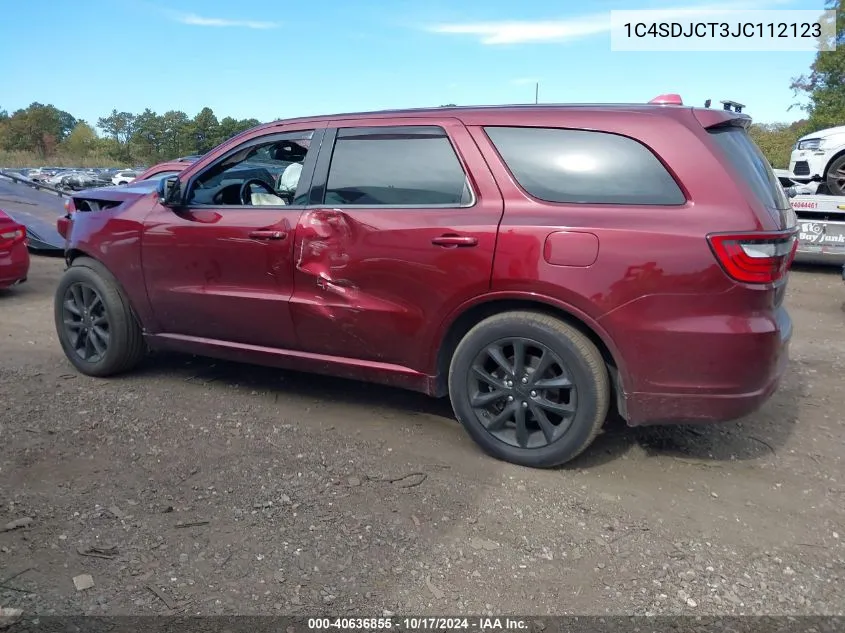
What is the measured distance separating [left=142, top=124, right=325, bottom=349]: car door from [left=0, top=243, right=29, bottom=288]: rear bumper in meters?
4.37

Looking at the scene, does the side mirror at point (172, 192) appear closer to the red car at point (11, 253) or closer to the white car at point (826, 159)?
the red car at point (11, 253)

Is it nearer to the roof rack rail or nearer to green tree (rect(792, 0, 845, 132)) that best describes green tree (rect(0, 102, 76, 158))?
green tree (rect(792, 0, 845, 132))

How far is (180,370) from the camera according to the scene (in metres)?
5.13

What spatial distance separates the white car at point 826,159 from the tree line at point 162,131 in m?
7.14

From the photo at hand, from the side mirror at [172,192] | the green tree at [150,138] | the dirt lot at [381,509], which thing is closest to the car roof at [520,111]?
the side mirror at [172,192]

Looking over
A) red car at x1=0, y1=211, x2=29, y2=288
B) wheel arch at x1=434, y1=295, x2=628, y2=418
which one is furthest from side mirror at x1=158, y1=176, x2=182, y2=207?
red car at x1=0, y1=211, x2=29, y2=288

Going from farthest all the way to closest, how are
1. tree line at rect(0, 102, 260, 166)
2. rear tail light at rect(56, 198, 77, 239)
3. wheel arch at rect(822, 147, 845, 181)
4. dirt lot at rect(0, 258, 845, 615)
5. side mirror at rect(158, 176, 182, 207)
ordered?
tree line at rect(0, 102, 260, 166)
wheel arch at rect(822, 147, 845, 181)
rear tail light at rect(56, 198, 77, 239)
side mirror at rect(158, 176, 182, 207)
dirt lot at rect(0, 258, 845, 615)

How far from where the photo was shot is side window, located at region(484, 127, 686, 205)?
3.24m

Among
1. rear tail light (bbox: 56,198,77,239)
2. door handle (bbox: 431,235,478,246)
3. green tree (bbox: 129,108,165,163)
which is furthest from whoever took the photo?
green tree (bbox: 129,108,165,163)

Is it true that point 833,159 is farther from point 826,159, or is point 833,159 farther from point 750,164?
point 750,164

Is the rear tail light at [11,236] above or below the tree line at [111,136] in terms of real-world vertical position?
below

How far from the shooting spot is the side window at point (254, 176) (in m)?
4.28

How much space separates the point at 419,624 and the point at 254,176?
3191 mm

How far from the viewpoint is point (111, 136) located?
87562mm
